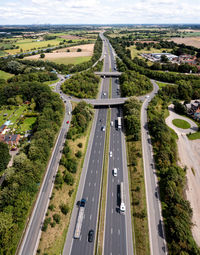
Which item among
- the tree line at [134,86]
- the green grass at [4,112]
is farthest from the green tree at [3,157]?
the tree line at [134,86]

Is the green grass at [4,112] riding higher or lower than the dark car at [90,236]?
higher

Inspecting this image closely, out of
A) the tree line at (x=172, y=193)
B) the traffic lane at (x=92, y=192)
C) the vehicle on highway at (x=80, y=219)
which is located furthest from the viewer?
the vehicle on highway at (x=80, y=219)

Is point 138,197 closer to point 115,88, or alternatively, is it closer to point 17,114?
point 17,114

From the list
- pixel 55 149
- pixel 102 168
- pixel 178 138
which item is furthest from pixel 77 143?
pixel 178 138

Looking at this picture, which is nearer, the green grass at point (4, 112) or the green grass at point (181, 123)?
the green grass at point (181, 123)

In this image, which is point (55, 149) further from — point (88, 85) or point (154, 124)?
point (88, 85)

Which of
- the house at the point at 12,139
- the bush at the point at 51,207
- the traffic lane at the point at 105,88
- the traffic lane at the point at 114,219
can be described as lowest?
the traffic lane at the point at 114,219

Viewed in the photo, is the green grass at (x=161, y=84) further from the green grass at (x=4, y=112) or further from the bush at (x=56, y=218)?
the bush at (x=56, y=218)

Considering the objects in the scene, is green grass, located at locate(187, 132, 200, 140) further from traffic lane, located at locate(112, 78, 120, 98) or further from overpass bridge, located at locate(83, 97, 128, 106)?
traffic lane, located at locate(112, 78, 120, 98)
